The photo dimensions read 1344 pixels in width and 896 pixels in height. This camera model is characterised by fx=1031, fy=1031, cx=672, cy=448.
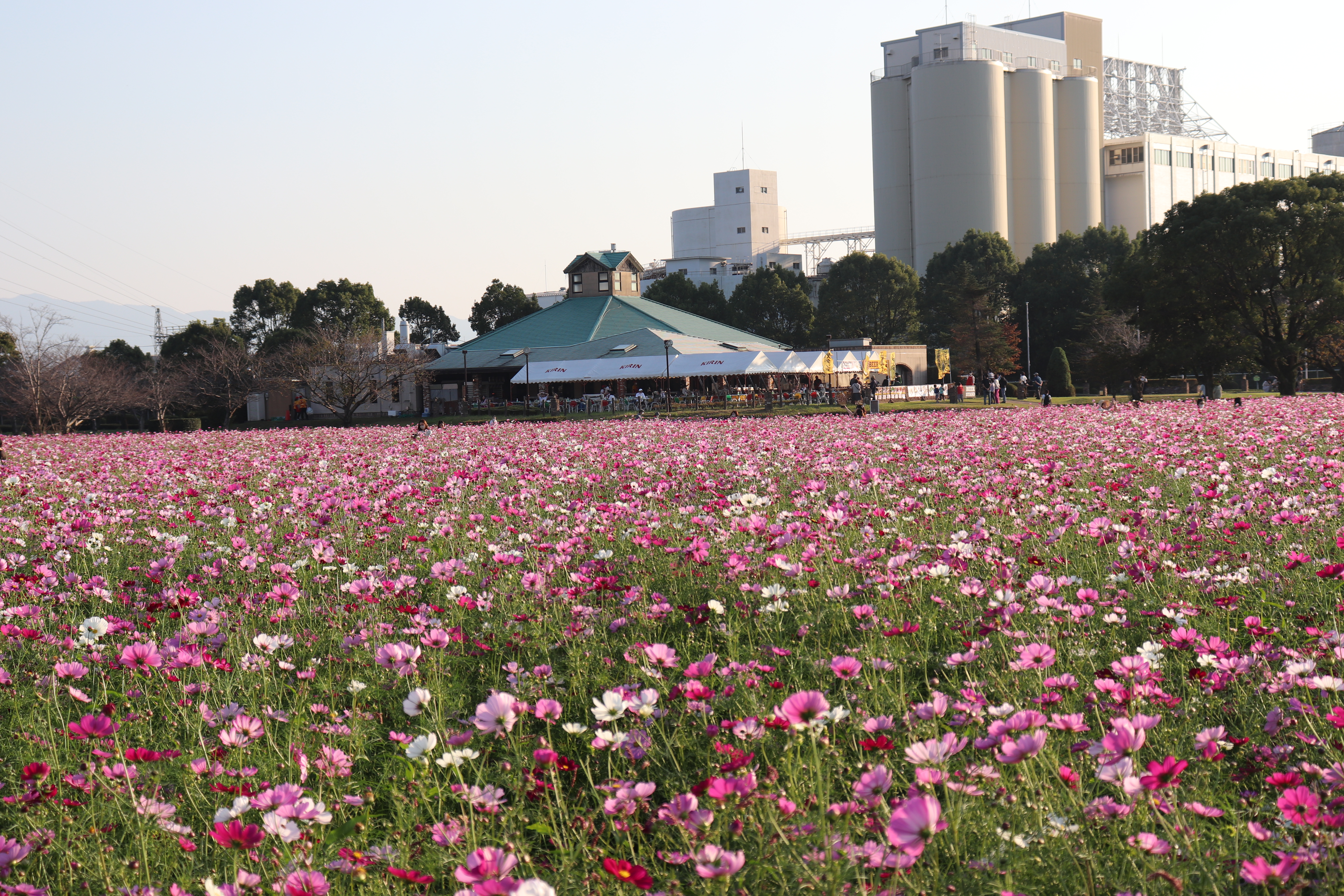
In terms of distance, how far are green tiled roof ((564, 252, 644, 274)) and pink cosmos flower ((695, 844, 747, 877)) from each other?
64707 mm

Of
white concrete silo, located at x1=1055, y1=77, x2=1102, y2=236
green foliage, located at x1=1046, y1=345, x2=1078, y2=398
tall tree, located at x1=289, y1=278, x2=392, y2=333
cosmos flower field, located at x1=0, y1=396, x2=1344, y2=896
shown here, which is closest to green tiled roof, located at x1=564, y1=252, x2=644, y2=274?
tall tree, located at x1=289, y1=278, x2=392, y2=333

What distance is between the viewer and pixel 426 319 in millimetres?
88812

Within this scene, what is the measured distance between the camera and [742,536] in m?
6.25

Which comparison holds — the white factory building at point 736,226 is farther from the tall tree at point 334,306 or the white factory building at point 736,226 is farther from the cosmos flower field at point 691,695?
the cosmos flower field at point 691,695

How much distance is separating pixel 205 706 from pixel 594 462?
337 inches

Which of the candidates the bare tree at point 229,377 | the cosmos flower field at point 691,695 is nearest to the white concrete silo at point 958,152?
the bare tree at point 229,377

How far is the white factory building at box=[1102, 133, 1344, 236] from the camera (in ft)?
302

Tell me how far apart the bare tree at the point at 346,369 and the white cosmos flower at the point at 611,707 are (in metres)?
40.5

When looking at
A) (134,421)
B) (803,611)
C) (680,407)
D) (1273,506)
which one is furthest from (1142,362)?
(134,421)

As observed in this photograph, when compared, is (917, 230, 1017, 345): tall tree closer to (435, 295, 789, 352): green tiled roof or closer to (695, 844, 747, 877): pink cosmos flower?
(435, 295, 789, 352): green tiled roof

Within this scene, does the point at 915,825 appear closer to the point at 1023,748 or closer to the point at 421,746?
the point at 1023,748


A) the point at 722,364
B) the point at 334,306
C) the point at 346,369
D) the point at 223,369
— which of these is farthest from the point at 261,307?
the point at 722,364

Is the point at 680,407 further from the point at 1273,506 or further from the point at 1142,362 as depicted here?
the point at 1273,506

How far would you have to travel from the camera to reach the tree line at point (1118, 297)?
36.7 m
